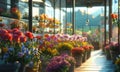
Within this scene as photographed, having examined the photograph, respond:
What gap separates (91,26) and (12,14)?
776 inches

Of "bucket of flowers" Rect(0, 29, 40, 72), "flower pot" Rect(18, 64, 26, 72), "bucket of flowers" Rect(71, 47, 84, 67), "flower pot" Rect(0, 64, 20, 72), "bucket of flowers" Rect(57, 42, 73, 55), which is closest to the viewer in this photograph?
"flower pot" Rect(0, 64, 20, 72)

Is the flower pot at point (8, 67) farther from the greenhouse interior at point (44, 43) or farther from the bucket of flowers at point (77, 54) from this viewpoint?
the bucket of flowers at point (77, 54)

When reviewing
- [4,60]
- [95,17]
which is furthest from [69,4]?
[4,60]

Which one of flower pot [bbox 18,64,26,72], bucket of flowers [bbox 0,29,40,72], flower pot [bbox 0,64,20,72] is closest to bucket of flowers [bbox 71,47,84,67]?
bucket of flowers [bbox 0,29,40,72]

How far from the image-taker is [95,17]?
34.8m

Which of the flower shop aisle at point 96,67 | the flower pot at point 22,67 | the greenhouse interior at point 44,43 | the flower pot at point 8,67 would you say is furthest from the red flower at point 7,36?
the flower shop aisle at point 96,67

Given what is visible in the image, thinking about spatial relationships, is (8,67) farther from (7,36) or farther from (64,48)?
(64,48)

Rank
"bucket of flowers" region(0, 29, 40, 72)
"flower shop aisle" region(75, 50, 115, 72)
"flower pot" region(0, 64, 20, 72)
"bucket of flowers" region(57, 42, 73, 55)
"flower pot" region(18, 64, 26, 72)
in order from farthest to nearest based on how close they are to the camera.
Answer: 1. "bucket of flowers" region(57, 42, 73, 55)
2. "flower shop aisle" region(75, 50, 115, 72)
3. "flower pot" region(18, 64, 26, 72)
4. "bucket of flowers" region(0, 29, 40, 72)
5. "flower pot" region(0, 64, 20, 72)

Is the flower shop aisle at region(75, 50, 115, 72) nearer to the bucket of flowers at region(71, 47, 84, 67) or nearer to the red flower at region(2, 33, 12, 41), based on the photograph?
the bucket of flowers at region(71, 47, 84, 67)

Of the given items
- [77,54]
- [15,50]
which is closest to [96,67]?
[77,54]

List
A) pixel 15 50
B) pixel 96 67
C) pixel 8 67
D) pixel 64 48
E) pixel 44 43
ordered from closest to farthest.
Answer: pixel 8 67
pixel 15 50
pixel 44 43
pixel 64 48
pixel 96 67

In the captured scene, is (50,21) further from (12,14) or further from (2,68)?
(2,68)

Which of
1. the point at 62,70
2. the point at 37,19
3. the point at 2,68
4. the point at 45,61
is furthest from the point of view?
the point at 37,19

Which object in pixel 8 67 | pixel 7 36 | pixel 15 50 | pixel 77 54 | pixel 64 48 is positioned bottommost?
pixel 77 54
